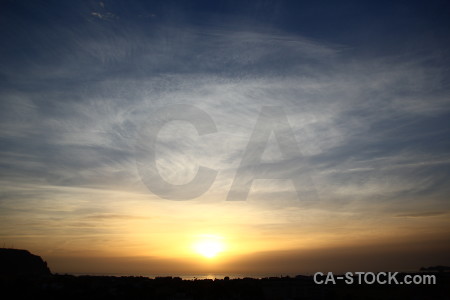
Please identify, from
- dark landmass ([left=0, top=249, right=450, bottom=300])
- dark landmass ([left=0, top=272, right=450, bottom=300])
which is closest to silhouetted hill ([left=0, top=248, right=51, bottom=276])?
dark landmass ([left=0, top=249, right=450, bottom=300])

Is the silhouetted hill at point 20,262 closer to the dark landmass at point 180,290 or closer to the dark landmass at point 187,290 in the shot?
the dark landmass at point 187,290

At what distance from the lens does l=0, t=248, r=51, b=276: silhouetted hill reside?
8041cm

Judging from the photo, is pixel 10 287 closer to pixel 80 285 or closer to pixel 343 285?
pixel 80 285

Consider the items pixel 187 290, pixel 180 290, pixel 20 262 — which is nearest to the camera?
pixel 180 290

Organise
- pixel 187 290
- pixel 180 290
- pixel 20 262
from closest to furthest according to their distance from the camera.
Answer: pixel 180 290, pixel 187 290, pixel 20 262

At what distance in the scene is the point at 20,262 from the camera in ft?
289

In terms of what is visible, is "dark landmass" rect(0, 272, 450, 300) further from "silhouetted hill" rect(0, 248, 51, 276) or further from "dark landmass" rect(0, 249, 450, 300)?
"silhouetted hill" rect(0, 248, 51, 276)

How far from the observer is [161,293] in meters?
23.3

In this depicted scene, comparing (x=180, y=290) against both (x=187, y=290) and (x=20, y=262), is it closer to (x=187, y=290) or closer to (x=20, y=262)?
(x=187, y=290)

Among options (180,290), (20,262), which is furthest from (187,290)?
(20,262)

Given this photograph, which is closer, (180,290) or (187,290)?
(180,290)

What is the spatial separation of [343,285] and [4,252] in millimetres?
93492

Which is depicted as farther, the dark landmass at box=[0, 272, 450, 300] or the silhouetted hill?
the silhouetted hill

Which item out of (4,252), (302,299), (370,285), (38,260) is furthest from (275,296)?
(38,260)
